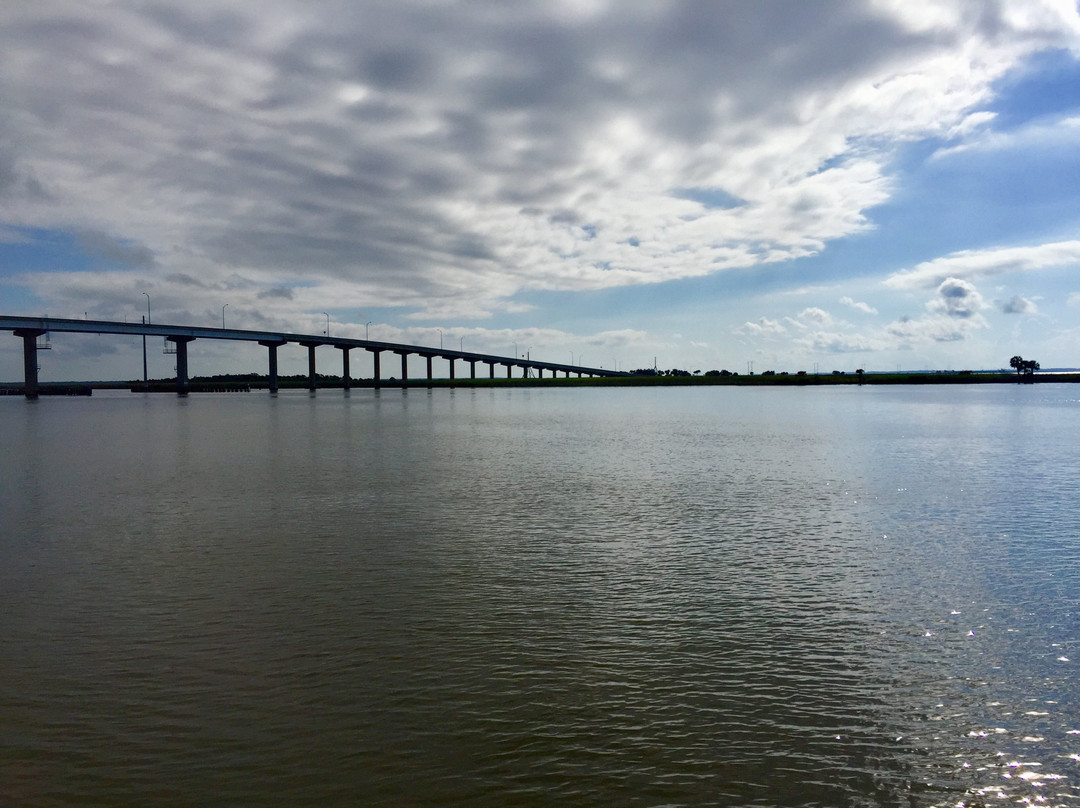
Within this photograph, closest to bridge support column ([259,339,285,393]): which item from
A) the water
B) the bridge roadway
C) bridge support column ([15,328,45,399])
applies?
the bridge roadway

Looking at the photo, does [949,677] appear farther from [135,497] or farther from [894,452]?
[894,452]

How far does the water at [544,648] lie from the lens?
7.53 meters

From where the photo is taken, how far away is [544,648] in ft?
35.9

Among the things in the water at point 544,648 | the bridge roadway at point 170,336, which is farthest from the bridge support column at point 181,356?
A: the water at point 544,648

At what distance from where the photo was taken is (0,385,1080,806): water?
753cm

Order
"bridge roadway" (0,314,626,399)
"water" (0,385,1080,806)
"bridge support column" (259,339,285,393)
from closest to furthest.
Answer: "water" (0,385,1080,806) < "bridge roadway" (0,314,626,399) < "bridge support column" (259,339,285,393)

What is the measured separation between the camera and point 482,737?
8258mm

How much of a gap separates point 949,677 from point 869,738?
8.05ft

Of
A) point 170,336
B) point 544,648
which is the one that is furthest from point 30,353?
point 544,648

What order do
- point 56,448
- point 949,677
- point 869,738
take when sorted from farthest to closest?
point 56,448 → point 949,677 → point 869,738

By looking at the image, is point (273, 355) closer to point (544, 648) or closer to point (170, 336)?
point (170, 336)

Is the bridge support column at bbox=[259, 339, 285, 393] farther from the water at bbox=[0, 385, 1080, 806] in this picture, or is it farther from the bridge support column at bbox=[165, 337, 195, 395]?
the water at bbox=[0, 385, 1080, 806]

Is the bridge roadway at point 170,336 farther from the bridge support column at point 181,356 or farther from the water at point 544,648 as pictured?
the water at point 544,648

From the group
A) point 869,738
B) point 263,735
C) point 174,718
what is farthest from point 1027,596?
point 174,718
